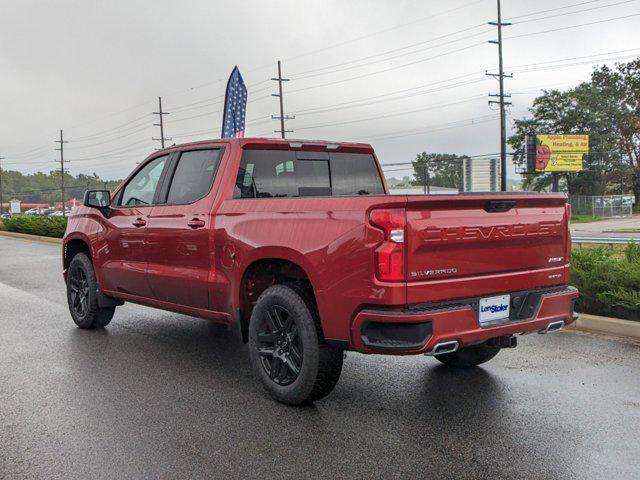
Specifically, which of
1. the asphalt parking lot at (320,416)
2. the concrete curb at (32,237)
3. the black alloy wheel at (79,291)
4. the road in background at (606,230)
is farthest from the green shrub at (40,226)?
the road in background at (606,230)

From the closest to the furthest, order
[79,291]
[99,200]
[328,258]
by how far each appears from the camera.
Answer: [328,258] < [99,200] < [79,291]

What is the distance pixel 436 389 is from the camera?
5008 millimetres

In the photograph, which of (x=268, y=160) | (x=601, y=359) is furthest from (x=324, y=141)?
(x=601, y=359)

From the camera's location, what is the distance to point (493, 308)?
4.32 m

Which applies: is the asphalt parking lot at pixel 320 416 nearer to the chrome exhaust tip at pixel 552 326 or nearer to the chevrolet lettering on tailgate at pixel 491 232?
the chrome exhaust tip at pixel 552 326

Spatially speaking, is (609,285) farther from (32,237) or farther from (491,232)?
A: (32,237)

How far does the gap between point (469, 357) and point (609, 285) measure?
8.79 feet

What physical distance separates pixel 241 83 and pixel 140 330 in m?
13.6

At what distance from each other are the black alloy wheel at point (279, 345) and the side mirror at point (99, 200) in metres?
2.83

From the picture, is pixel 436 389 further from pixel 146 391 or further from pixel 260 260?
pixel 146 391

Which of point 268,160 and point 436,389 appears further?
point 268,160

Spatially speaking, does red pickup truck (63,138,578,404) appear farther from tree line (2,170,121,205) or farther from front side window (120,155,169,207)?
tree line (2,170,121,205)

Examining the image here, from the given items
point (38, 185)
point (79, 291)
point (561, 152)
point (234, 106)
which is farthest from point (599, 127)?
point (38, 185)

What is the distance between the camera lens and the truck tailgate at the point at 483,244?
13.0 feet
